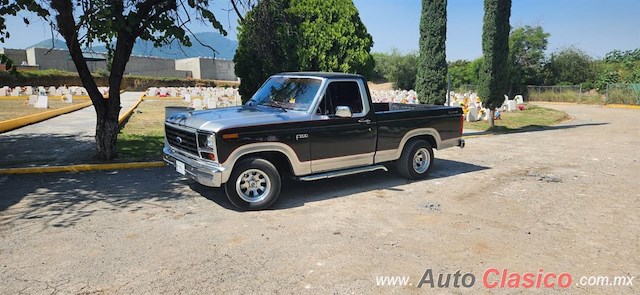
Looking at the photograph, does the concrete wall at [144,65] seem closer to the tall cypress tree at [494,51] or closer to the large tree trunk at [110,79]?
the tall cypress tree at [494,51]

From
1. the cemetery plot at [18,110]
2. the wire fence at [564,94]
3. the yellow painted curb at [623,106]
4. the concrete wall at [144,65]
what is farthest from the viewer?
the concrete wall at [144,65]

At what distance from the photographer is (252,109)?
6.41 metres

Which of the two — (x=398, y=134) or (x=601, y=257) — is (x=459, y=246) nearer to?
(x=601, y=257)

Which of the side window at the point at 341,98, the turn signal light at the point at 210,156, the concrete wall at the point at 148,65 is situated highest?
the concrete wall at the point at 148,65

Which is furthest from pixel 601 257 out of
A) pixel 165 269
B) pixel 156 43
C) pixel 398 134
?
pixel 156 43

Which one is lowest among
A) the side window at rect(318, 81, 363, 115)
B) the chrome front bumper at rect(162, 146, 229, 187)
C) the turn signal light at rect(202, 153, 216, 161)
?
the chrome front bumper at rect(162, 146, 229, 187)

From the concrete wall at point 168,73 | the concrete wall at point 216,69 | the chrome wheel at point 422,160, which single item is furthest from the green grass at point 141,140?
the concrete wall at point 216,69

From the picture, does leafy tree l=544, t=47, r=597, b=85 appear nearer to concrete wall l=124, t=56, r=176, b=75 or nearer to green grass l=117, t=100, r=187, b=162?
green grass l=117, t=100, r=187, b=162

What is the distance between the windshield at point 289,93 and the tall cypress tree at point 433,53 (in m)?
9.74

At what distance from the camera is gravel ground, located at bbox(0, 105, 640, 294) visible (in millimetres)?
3756

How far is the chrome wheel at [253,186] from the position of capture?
559 centimetres

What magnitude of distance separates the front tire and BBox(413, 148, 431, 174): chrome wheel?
9.55 ft

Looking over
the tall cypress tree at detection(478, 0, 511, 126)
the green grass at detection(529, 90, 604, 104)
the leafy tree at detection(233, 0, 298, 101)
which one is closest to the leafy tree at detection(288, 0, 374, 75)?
the leafy tree at detection(233, 0, 298, 101)

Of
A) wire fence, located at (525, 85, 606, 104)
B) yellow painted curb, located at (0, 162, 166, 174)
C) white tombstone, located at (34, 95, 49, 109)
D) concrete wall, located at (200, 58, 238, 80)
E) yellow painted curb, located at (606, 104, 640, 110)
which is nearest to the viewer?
yellow painted curb, located at (0, 162, 166, 174)
